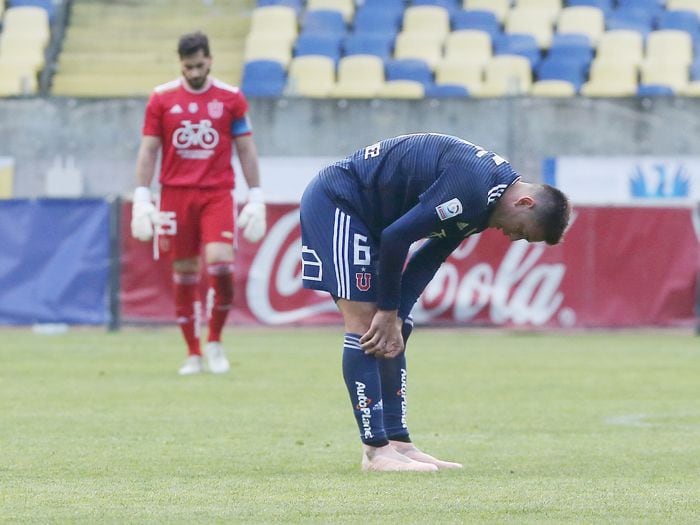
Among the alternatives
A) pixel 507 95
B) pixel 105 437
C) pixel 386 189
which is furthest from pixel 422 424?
pixel 507 95

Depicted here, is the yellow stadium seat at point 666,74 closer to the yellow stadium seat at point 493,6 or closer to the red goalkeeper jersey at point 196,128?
the yellow stadium seat at point 493,6

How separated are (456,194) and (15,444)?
8.40 ft

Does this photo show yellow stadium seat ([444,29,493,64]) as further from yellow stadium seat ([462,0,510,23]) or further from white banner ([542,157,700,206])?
white banner ([542,157,700,206])

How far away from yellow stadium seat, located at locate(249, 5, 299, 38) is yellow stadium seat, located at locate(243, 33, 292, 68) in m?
0.20

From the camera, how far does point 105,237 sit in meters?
17.0

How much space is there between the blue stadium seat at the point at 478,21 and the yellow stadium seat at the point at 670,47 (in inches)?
90.7

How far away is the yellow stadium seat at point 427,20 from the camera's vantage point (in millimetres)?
24328

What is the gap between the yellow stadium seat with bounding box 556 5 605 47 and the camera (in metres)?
24.3

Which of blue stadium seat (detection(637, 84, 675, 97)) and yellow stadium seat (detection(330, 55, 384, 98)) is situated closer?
blue stadium seat (detection(637, 84, 675, 97))

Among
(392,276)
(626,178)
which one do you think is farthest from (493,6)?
(392,276)

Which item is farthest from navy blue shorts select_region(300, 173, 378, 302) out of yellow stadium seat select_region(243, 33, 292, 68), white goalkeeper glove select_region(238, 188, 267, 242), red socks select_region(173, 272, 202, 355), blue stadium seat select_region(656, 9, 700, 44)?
blue stadium seat select_region(656, 9, 700, 44)

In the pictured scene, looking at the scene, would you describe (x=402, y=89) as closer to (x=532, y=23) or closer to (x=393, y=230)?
(x=532, y=23)

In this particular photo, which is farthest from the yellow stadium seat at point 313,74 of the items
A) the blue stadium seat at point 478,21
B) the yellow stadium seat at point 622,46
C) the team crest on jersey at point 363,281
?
the team crest on jersey at point 363,281

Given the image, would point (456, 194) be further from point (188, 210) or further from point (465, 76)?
point (465, 76)
